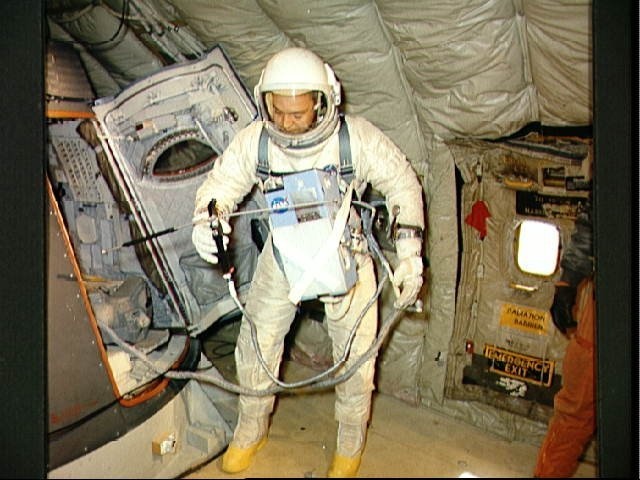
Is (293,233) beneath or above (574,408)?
above

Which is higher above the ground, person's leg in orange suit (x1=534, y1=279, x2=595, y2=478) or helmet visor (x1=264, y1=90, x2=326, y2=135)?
helmet visor (x1=264, y1=90, x2=326, y2=135)

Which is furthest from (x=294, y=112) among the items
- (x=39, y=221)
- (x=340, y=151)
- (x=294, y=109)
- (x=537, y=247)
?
(x=537, y=247)

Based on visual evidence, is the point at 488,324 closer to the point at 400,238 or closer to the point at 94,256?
the point at 400,238

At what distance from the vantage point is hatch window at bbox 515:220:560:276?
3.97 ft

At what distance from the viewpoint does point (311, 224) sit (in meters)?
1.10

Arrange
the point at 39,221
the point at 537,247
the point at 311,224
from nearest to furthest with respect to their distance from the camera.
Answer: the point at 39,221
the point at 311,224
the point at 537,247

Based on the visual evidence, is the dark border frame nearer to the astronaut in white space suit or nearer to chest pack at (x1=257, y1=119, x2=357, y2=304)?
the astronaut in white space suit

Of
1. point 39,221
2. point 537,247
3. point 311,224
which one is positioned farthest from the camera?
point 537,247

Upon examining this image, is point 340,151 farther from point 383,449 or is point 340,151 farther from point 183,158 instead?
point 383,449

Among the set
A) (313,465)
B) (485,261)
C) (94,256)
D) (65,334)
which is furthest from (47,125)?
(485,261)

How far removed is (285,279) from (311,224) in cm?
14

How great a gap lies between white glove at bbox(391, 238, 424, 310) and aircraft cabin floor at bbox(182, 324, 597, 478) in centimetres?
27

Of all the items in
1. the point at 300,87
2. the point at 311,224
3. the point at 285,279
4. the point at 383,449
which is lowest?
the point at 383,449

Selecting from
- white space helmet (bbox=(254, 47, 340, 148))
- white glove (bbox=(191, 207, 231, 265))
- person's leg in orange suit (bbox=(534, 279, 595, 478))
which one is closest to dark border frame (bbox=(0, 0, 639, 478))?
person's leg in orange suit (bbox=(534, 279, 595, 478))
